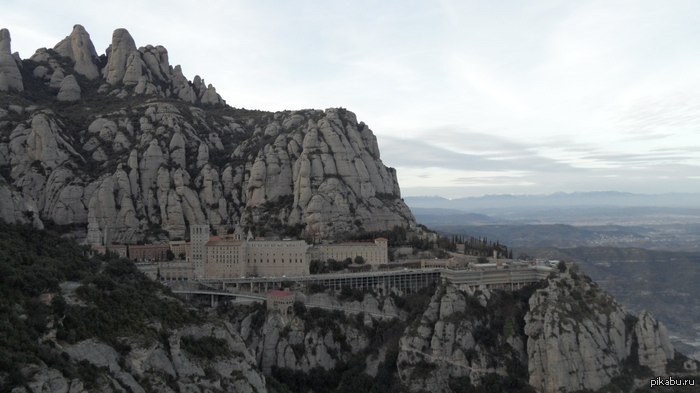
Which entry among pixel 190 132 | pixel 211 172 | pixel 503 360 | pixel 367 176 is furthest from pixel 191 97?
pixel 503 360

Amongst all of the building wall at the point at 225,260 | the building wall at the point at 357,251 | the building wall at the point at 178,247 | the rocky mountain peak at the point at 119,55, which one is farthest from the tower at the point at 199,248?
the rocky mountain peak at the point at 119,55

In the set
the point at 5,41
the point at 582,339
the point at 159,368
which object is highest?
the point at 5,41

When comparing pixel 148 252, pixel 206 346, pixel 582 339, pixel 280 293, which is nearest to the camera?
pixel 206 346

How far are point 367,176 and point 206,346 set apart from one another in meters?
71.1

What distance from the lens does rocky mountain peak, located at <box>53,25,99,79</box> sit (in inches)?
6491

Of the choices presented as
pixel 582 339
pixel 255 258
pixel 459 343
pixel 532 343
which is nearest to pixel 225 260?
pixel 255 258

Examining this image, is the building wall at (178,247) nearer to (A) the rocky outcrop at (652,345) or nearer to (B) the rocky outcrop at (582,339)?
(B) the rocky outcrop at (582,339)

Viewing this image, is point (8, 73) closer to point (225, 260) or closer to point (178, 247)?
point (178, 247)

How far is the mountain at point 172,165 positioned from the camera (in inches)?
4914

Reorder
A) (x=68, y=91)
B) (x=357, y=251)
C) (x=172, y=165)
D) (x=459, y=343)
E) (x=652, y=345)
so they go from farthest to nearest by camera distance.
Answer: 1. (x=68, y=91)
2. (x=172, y=165)
3. (x=357, y=251)
4. (x=652, y=345)
5. (x=459, y=343)

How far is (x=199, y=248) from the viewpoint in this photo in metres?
105

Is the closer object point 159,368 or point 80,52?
point 159,368

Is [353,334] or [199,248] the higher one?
[199,248]

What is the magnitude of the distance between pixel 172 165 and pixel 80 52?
5148cm
